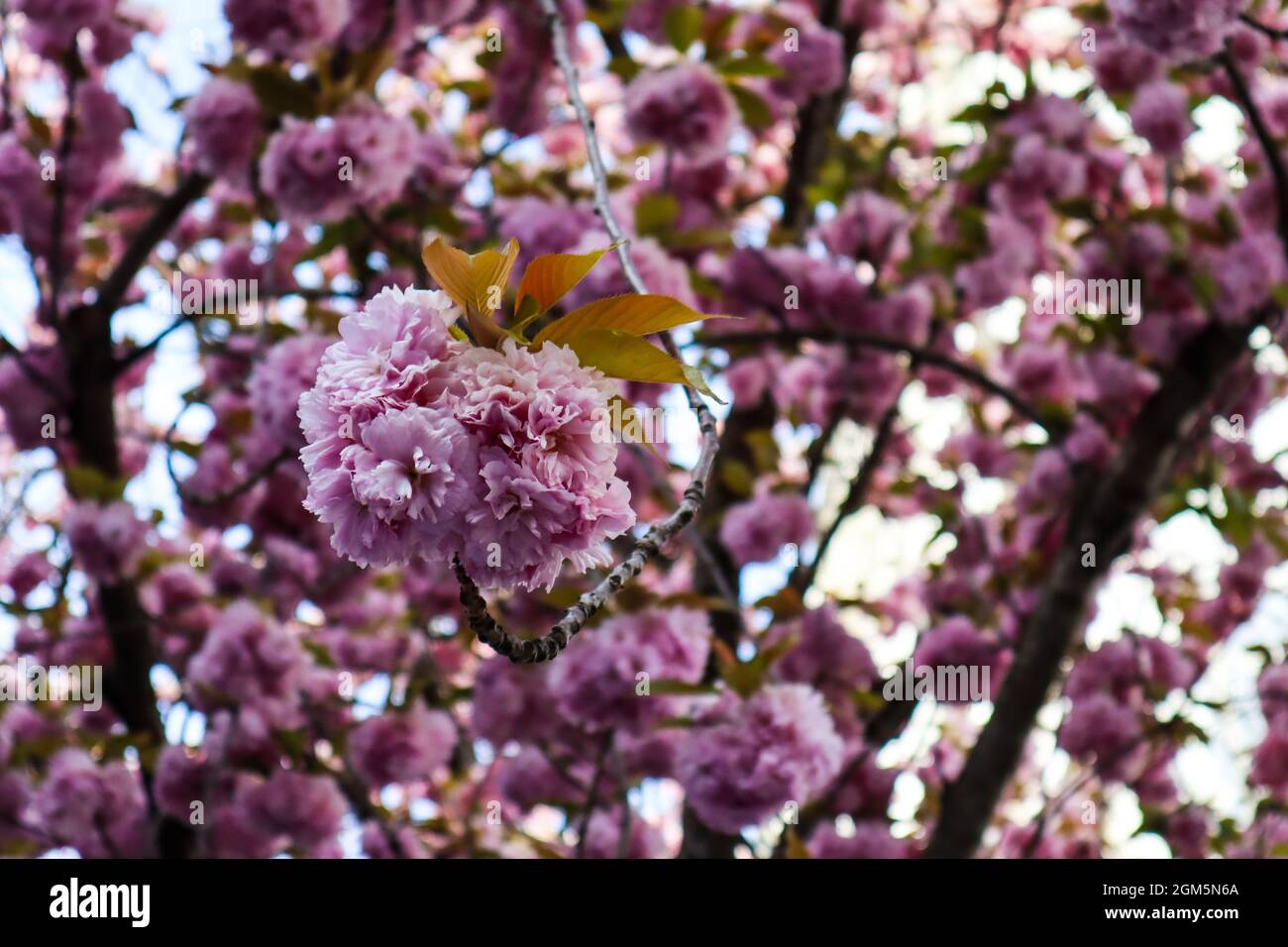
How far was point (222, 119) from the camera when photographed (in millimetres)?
2432

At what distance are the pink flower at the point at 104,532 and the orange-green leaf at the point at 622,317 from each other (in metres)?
2.18

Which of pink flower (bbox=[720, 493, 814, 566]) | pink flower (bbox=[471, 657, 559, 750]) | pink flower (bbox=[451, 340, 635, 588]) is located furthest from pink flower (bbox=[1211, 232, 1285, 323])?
pink flower (bbox=[451, 340, 635, 588])

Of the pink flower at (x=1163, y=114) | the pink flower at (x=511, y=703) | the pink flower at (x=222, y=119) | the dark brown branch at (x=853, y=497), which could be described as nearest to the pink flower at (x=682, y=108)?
the pink flower at (x=222, y=119)

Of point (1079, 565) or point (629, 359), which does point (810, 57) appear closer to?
point (1079, 565)

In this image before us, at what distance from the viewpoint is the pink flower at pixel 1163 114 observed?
279 cm

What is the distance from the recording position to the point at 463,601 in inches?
29.8

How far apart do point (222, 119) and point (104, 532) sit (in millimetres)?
980

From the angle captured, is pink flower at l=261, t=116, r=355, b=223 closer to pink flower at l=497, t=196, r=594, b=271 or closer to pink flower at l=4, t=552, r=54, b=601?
pink flower at l=497, t=196, r=594, b=271

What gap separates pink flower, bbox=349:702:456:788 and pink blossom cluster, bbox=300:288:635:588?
1953 millimetres

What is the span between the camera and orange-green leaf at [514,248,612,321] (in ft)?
2.65
